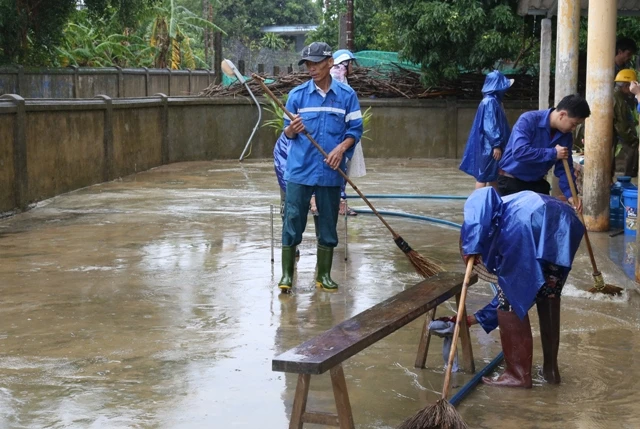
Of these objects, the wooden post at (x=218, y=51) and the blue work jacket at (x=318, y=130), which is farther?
the wooden post at (x=218, y=51)

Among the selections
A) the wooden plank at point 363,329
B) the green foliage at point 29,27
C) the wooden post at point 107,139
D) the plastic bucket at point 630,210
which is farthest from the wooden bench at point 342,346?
the green foliage at point 29,27

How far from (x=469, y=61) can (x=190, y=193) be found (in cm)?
720

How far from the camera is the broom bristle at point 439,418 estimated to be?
448 cm

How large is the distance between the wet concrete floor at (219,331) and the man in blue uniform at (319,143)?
1.78 ft

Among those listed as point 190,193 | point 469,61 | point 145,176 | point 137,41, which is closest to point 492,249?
point 190,193

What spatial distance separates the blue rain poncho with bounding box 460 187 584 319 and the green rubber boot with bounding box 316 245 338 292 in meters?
2.85

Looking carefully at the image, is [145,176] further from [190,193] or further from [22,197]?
[22,197]

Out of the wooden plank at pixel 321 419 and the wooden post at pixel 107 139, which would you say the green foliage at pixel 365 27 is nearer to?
the wooden post at pixel 107 139

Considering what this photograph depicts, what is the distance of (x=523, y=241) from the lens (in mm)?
5297

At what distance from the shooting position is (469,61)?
763 inches

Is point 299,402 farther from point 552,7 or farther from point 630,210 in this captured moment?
point 552,7

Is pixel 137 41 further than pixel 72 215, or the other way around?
pixel 137 41

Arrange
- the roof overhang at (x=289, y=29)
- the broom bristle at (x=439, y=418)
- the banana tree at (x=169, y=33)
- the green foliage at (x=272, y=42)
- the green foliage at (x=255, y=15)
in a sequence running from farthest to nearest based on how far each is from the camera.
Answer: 1. the roof overhang at (x=289, y=29)
2. the green foliage at (x=255, y=15)
3. the green foliage at (x=272, y=42)
4. the banana tree at (x=169, y=33)
5. the broom bristle at (x=439, y=418)

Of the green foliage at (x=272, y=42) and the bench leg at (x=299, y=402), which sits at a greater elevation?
the green foliage at (x=272, y=42)
